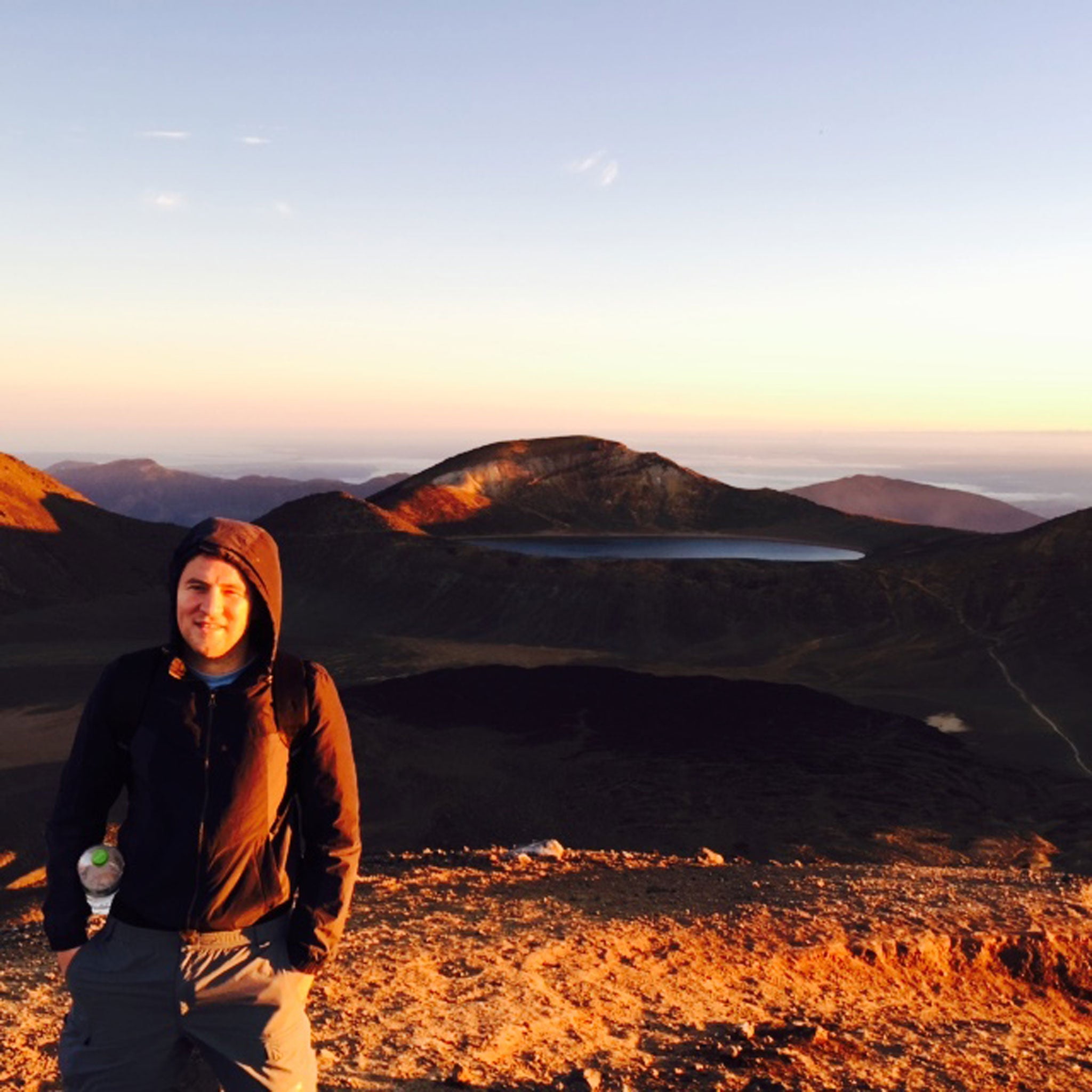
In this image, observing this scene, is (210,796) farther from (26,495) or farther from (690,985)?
(26,495)

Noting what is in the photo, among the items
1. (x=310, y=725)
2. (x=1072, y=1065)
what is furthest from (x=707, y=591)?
(x=310, y=725)

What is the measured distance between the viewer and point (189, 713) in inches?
139

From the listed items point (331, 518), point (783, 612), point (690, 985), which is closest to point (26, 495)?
point (331, 518)

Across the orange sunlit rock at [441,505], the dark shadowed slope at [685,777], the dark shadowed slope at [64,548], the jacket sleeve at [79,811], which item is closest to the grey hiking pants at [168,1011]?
the jacket sleeve at [79,811]

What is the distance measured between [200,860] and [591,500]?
8775cm

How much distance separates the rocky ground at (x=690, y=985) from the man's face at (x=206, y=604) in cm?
174

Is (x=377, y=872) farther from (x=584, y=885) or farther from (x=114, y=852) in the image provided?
(x=114, y=852)

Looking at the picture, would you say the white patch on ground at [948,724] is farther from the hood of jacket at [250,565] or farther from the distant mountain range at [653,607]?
the hood of jacket at [250,565]

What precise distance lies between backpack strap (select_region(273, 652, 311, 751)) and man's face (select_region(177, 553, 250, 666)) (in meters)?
0.20

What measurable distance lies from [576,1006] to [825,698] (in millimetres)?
29446

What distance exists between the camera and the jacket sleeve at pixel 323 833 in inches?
140

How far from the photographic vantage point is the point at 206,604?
355 centimetres

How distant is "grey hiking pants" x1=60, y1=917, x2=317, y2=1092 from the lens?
349cm

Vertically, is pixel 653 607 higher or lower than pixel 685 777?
higher
